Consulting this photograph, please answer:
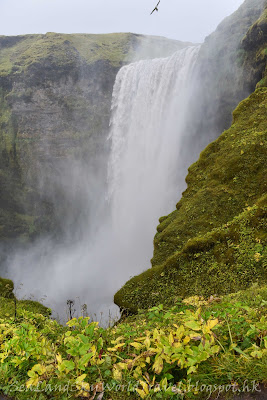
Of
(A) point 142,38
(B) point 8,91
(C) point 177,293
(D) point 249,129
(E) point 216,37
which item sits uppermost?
(A) point 142,38

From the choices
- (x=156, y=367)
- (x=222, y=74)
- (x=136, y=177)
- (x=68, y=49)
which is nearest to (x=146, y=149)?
(x=136, y=177)

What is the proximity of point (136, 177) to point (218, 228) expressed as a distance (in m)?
21.8

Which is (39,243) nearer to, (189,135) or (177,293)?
(189,135)

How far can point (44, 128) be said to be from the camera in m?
45.1

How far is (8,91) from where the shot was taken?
148 ft

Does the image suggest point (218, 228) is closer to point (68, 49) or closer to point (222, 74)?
point (222, 74)

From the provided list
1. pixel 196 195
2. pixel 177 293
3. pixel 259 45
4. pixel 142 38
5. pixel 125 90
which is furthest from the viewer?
pixel 142 38

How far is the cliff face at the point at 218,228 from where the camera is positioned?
8.32 metres

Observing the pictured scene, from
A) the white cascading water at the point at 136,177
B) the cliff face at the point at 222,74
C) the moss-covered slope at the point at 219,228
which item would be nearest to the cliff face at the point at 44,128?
the white cascading water at the point at 136,177

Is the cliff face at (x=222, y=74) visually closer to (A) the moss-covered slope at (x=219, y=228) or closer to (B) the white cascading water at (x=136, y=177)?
(B) the white cascading water at (x=136, y=177)

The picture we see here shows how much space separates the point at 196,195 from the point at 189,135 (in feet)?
53.1

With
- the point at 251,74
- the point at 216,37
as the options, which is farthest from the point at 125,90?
the point at 251,74

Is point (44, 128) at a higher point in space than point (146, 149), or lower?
higher

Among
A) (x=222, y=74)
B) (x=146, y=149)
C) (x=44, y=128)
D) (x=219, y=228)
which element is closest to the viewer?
(x=219, y=228)
